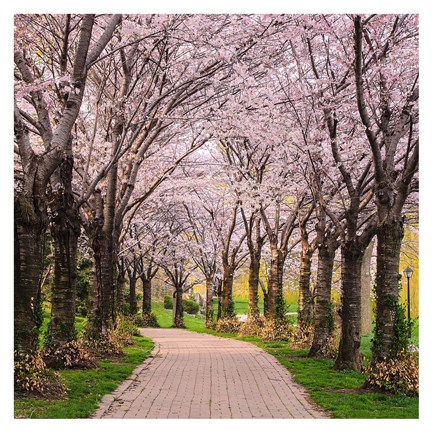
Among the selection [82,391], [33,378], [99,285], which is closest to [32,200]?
[33,378]

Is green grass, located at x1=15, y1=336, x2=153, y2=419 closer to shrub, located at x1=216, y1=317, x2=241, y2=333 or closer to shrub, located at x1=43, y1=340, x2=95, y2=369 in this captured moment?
shrub, located at x1=43, y1=340, x2=95, y2=369

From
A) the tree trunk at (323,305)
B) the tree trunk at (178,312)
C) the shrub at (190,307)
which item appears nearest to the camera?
the tree trunk at (323,305)

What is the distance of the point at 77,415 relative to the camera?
24.6 feet

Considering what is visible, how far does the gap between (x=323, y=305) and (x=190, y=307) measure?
120 feet

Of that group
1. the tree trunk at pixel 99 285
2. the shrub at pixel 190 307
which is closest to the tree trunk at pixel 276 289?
the tree trunk at pixel 99 285

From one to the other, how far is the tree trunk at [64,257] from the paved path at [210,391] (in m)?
1.62

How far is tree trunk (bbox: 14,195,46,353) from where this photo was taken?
8.12m

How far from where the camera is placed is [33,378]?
809 cm

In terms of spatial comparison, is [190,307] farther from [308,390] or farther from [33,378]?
[33,378]

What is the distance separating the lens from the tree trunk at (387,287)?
985 centimetres

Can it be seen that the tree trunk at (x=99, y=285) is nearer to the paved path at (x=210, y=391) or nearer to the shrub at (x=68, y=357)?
the paved path at (x=210, y=391)

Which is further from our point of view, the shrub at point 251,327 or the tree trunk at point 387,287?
the shrub at point 251,327
